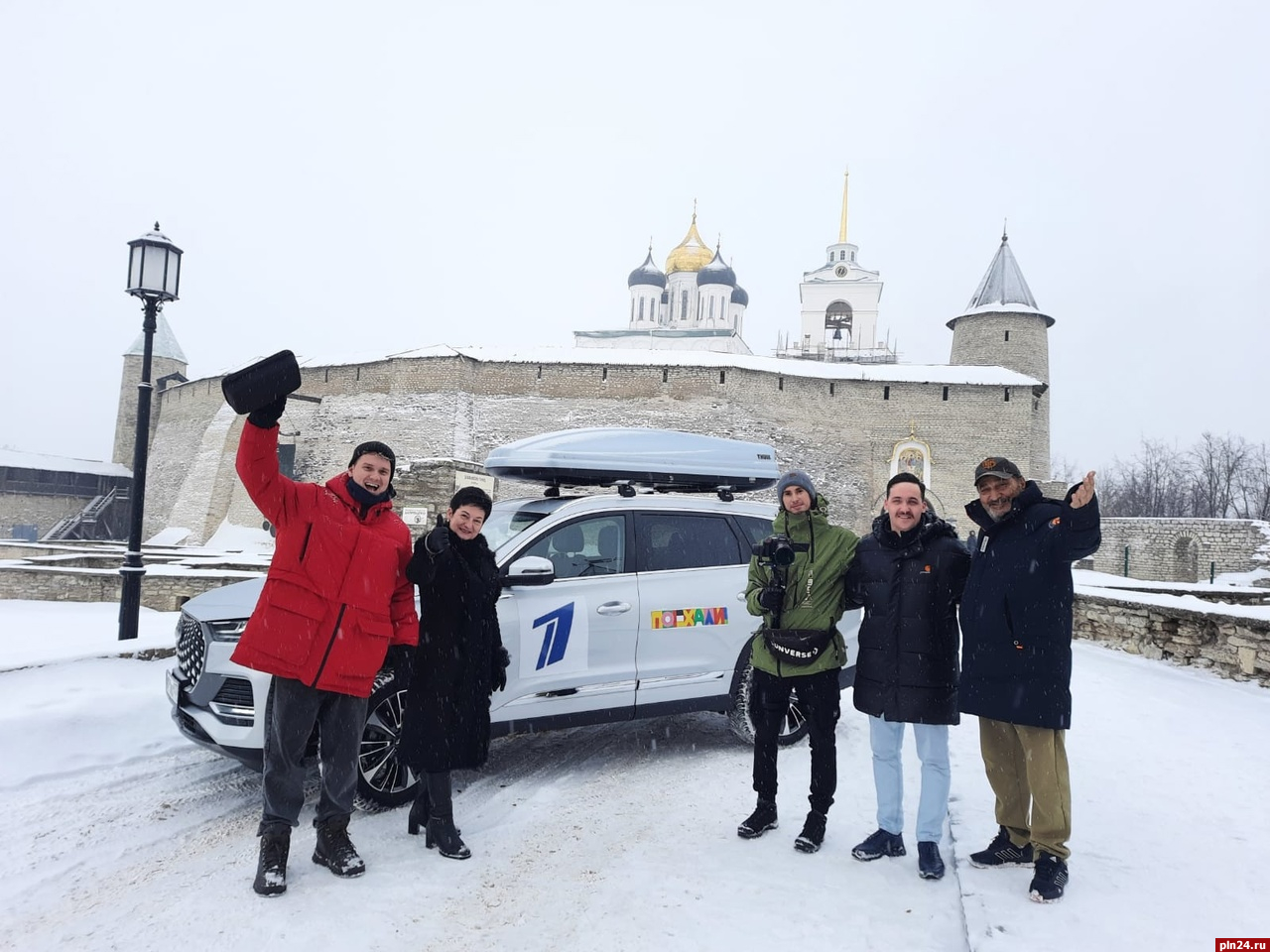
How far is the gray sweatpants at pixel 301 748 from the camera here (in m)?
3.15

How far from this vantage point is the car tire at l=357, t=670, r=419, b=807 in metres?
3.91

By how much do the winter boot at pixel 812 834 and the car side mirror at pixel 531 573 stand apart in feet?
5.68

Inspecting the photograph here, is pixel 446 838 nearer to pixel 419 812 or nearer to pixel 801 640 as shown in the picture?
pixel 419 812

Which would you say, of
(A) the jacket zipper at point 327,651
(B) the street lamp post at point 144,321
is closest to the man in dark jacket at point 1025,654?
(A) the jacket zipper at point 327,651

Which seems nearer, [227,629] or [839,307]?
[227,629]

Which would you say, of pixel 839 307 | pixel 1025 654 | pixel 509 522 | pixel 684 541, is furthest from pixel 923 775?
pixel 839 307

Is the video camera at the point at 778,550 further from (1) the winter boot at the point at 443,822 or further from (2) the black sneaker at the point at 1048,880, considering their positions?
(1) the winter boot at the point at 443,822

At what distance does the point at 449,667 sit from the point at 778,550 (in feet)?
5.07

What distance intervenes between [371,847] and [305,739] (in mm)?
689

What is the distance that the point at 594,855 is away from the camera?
11.6 ft

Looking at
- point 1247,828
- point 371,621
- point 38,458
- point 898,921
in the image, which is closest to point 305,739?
point 371,621

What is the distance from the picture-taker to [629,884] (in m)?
3.22

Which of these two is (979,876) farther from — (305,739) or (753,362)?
(753,362)

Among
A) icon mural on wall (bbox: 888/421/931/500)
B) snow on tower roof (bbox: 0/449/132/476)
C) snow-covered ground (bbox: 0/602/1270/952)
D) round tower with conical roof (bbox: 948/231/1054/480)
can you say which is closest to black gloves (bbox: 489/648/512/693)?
snow-covered ground (bbox: 0/602/1270/952)
